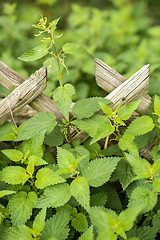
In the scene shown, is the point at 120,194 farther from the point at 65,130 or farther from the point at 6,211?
the point at 6,211

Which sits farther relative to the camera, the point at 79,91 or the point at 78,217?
the point at 79,91

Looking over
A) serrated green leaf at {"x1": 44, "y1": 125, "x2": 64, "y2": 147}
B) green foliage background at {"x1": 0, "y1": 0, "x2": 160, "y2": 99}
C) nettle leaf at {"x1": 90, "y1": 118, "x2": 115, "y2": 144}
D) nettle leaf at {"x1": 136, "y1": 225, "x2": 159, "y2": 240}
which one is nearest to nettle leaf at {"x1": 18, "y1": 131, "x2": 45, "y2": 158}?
serrated green leaf at {"x1": 44, "y1": 125, "x2": 64, "y2": 147}

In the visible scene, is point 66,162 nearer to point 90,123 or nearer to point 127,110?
point 90,123

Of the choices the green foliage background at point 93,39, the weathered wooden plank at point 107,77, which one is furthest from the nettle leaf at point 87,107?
the green foliage background at point 93,39

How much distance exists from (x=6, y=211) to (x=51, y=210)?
282mm

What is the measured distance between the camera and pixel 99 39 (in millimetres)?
3715

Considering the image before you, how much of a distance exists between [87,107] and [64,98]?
19 cm

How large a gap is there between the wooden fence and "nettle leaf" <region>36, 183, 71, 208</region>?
53 centimetres

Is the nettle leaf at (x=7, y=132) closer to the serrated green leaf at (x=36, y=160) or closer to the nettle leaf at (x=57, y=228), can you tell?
the serrated green leaf at (x=36, y=160)

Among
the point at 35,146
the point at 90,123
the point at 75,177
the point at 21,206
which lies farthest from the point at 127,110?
the point at 21,206

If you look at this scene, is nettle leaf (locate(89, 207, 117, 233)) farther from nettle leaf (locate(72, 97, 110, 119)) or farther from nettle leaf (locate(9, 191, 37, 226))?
nettle leaf (locate(72, 97, 110, 119))

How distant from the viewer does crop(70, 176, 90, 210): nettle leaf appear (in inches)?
56.2

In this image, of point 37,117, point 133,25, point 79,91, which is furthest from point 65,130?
point 133,25

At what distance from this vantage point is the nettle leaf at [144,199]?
1.47m
